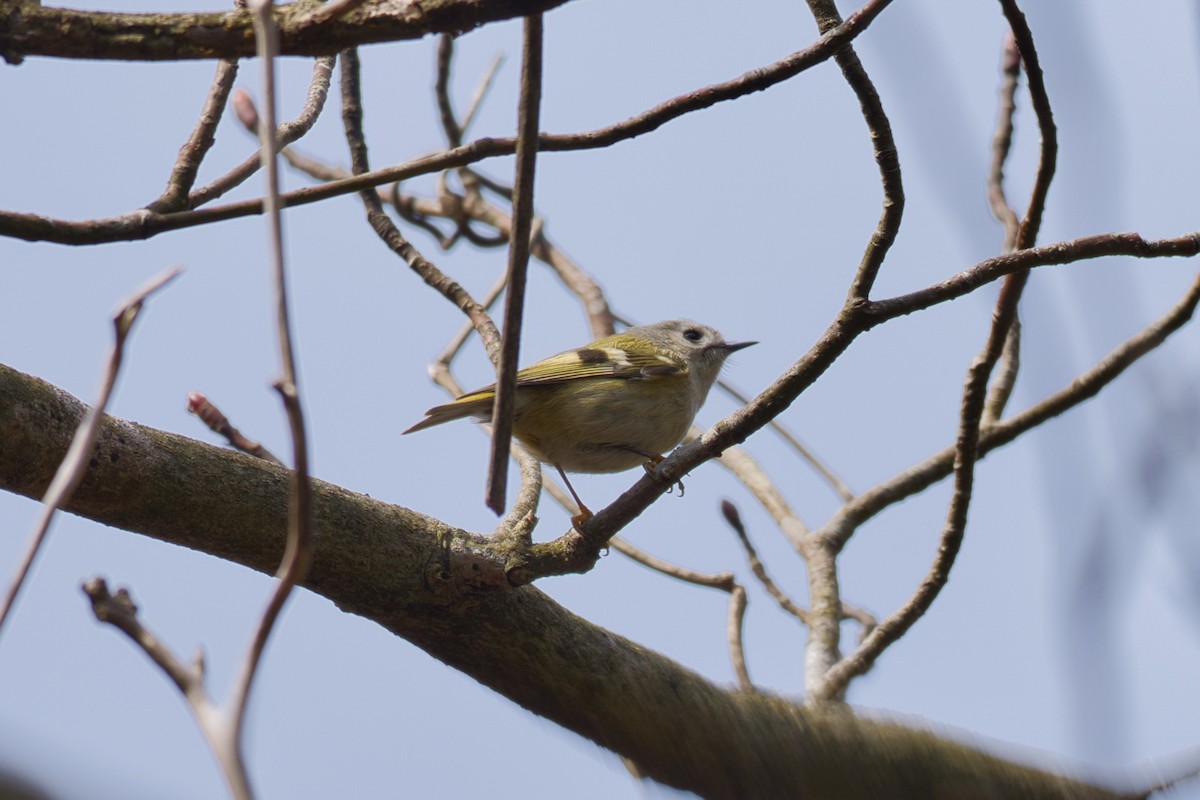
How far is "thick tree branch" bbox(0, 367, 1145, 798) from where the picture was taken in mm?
1915

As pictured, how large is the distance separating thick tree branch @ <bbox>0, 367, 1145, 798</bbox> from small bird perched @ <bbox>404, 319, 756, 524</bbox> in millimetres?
1552

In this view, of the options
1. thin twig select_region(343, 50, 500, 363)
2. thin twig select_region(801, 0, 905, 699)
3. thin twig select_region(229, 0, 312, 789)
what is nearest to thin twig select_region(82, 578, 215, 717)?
thin twig select_region(229, 0, 312, 789)

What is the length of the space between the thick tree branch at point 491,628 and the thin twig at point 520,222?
0.85 metres

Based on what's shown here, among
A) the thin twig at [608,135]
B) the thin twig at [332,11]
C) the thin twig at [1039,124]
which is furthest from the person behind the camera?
the thin twig at [1039,124]

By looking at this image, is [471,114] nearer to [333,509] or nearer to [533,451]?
[533,451]

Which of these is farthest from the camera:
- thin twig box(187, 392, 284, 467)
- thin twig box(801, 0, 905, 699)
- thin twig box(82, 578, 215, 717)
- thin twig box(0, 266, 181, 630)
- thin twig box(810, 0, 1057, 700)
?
thin twig box(187, 392, 284, 467)

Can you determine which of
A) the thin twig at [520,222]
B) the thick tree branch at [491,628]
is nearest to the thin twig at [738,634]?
the thick tree branch at [491,628]

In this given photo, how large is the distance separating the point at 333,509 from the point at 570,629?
53 centimetres

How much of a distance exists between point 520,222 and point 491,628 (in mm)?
1113

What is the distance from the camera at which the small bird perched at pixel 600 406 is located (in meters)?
4.19

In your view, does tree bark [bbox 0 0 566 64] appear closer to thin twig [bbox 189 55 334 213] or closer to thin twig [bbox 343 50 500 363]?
thin twig [bbox 189 55 334 213]

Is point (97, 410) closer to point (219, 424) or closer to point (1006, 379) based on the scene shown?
point (219, 424)

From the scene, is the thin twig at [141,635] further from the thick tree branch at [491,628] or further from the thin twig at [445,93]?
the thin twig at [445,93]

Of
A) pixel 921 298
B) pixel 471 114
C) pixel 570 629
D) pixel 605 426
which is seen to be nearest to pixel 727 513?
pixel 605 426
